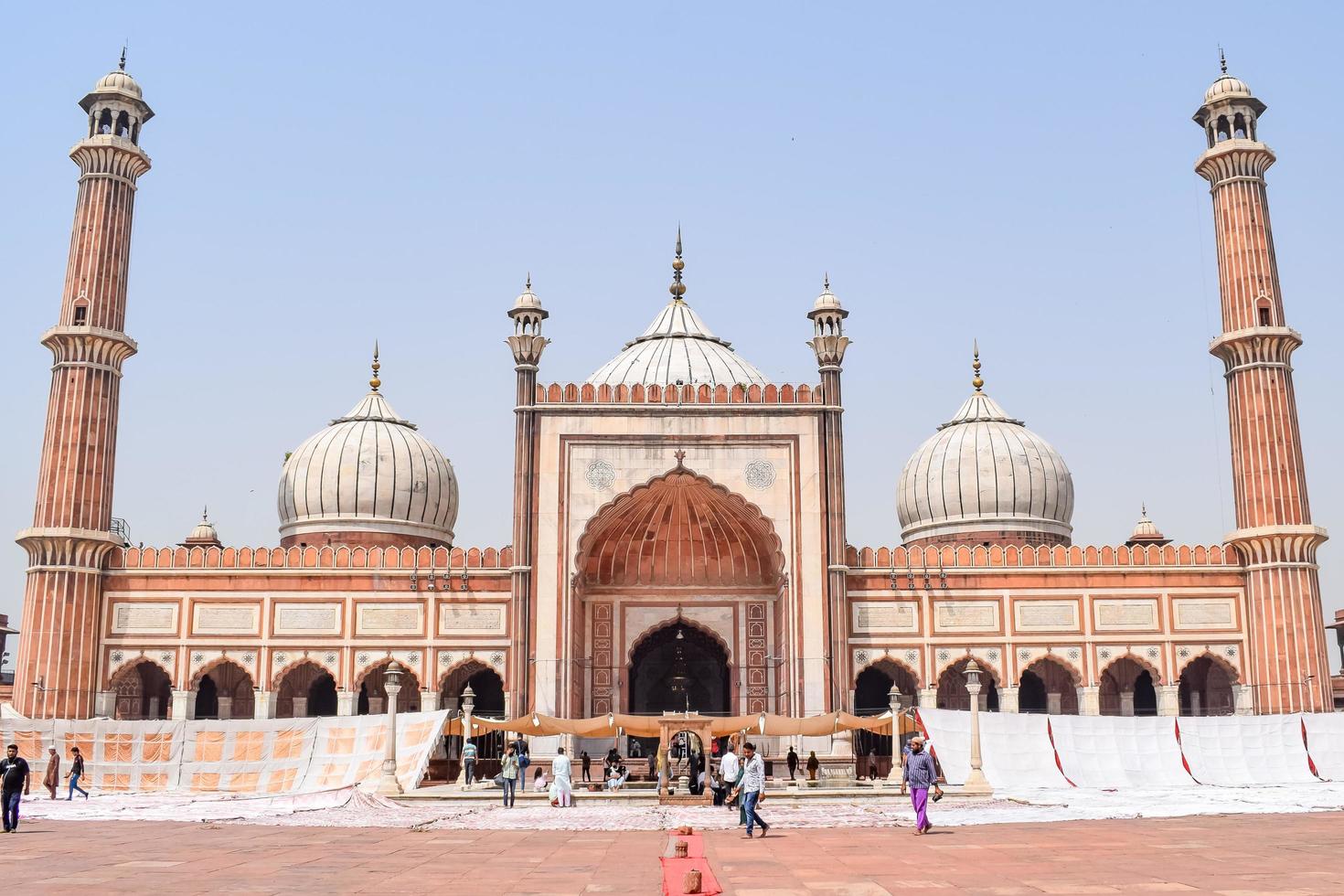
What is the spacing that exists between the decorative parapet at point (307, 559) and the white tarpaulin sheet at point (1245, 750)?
13900mm

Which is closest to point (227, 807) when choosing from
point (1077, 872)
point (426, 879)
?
point (426, 879)

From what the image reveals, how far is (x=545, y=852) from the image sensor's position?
11734 mm

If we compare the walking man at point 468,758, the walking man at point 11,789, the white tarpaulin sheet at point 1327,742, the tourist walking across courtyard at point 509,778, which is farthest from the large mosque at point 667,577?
the walking man at point 11,789

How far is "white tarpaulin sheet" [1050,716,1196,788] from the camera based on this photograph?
21.3 metres

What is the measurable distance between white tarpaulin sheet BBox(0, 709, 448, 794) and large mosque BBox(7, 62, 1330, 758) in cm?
469

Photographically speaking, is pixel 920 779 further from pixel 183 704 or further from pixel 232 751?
pixel 183 704

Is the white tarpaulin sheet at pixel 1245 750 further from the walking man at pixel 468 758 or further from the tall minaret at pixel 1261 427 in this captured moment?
the walking man at pixel 468 758

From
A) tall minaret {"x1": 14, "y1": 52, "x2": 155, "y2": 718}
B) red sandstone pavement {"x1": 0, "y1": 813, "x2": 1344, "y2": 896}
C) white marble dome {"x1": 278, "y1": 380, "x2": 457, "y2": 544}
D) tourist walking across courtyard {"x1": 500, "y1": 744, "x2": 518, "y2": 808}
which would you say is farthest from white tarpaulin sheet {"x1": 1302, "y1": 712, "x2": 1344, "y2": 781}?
tall minaret {"x1": 14, "y1": 52, "x2": 155, "y2": 718}

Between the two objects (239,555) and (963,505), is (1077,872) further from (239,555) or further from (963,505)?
(963,505)

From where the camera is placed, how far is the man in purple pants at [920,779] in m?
13.1

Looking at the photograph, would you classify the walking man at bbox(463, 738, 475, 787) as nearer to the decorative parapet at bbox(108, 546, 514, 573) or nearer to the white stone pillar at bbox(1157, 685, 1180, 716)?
the decorative parapet at bbox(108, 546, 514, 573)

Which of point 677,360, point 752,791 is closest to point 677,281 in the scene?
point 677,360

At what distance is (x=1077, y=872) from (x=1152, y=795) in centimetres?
1067

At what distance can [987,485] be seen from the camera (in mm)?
34406
